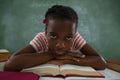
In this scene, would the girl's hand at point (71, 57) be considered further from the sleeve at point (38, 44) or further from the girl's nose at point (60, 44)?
the sleeve at point (38, 44)

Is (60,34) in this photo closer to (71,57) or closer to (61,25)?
(61,25)

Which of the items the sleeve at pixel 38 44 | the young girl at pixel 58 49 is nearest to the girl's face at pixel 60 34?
the young girl at pixel 58 49

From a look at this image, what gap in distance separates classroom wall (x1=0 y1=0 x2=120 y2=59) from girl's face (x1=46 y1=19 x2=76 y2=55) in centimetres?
206

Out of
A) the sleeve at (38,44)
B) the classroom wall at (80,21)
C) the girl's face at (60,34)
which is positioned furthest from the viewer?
the classroom wall at (80,21)

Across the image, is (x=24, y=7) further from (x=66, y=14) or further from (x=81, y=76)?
(x=81, y=76)

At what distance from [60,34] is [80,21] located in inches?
84.9

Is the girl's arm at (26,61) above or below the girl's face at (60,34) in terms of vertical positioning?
below

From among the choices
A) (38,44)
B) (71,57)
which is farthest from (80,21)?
(71,57)

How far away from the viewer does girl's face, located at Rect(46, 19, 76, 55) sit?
0.89 meters

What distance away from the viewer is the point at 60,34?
0.88 metres

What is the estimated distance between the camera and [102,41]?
301 cm

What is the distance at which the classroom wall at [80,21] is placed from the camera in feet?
9.79

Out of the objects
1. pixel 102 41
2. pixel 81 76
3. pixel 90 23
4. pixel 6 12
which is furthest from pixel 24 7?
pixel 81 76

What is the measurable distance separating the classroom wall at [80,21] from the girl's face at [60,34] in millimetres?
2063
